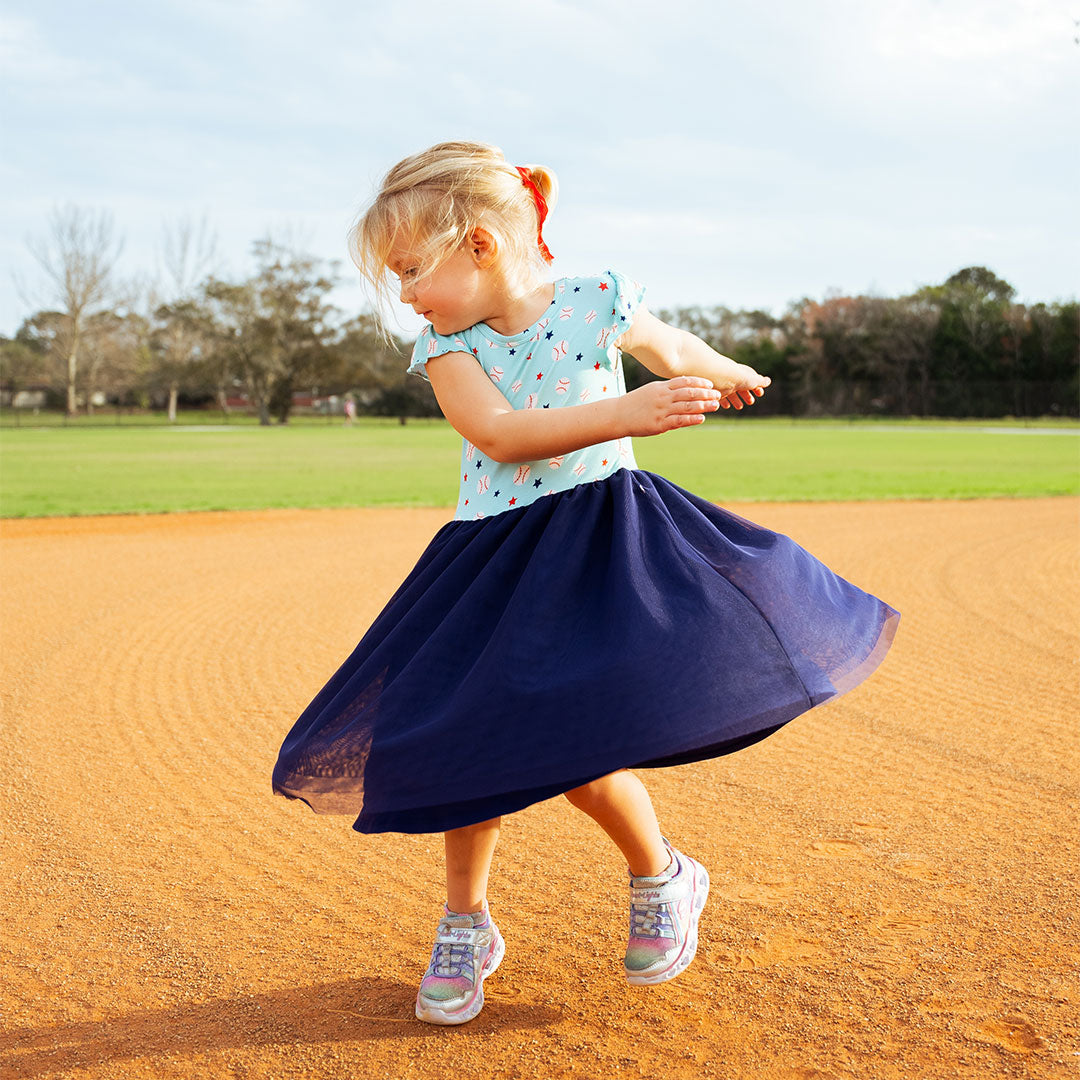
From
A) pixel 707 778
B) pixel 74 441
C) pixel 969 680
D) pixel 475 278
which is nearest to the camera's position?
pixel 475 278

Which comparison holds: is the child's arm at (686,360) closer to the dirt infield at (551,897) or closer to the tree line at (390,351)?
the dirt infield at (551,897)

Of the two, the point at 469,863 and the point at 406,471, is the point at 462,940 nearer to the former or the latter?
the point at 469,863

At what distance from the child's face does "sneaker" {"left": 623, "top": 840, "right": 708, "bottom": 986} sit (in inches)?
49.1

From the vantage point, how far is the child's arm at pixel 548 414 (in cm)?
199

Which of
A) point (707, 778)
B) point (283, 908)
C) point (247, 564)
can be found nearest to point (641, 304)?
point (283, 908)

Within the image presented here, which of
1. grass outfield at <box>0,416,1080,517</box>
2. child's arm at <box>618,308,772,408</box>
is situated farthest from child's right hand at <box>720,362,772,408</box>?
grass outfield at <box>0,416,1080,517</box>

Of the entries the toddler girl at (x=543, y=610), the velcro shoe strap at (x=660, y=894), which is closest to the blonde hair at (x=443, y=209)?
the toddler girl at (x=543, y=610)

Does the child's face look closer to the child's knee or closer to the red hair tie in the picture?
the red hair tie

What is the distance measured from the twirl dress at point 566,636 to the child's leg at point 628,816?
0.14 meters

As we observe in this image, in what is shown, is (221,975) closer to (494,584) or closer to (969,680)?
(494,584)

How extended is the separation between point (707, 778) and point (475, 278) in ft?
7.24

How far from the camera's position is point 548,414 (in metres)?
2.13

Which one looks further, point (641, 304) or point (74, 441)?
point (74, 441)

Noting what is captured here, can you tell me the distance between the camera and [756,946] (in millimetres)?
2594
